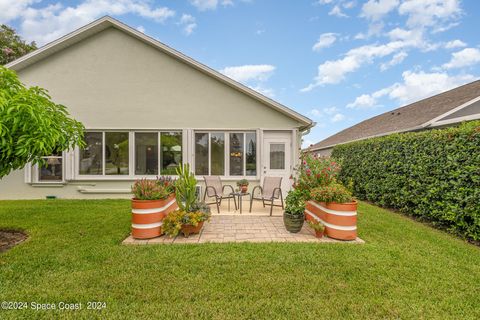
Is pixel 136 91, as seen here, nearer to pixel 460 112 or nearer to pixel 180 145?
pixel 180 145

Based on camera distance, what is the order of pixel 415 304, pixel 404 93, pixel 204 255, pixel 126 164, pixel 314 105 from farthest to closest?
pixel 404 93 → pixel 314 105 → pixel 126 164 → pixel 204 255 → pixel 415 304

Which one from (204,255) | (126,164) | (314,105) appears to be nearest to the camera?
(204,255)

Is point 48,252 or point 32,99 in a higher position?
point 32,99

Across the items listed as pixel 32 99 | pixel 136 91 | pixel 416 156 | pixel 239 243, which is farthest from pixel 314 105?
pixel 32 99

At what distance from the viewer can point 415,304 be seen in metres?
2.46

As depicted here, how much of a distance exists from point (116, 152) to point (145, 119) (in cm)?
158

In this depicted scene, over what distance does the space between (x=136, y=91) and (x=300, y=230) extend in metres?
7.19

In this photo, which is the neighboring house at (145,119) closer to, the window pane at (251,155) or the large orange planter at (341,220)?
the window pane at (251,155)

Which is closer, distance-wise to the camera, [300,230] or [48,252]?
[48,252]

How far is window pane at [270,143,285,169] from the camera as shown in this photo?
8164 millimetres

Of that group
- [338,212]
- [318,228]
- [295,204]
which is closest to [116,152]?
[295,204]

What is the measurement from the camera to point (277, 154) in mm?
8203

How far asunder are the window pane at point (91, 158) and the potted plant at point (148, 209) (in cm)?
474

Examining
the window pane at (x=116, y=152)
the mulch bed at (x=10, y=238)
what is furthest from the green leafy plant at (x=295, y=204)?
the window pane at (x=116, y=152)
